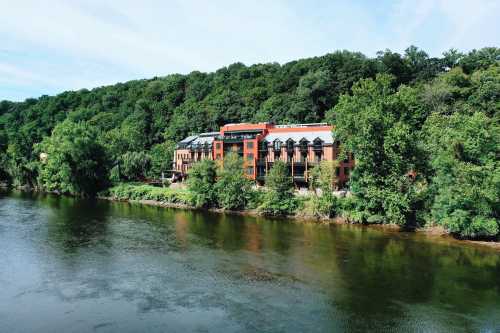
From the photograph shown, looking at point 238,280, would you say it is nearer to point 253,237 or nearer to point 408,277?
point 408,277

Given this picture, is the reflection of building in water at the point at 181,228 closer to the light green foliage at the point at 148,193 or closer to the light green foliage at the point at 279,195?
the light green foliage at the point at 148,193

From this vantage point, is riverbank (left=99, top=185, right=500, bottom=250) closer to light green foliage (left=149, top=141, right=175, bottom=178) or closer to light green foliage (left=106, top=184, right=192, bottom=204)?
light green foliage (left=106, top=184, right=192, bottom=204)

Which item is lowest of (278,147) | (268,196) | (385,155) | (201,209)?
(201,209)

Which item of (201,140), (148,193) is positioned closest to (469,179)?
(148,193)

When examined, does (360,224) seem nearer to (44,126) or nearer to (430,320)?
(430,320)

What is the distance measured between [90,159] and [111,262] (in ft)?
175

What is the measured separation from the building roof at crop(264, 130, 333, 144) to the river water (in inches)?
855

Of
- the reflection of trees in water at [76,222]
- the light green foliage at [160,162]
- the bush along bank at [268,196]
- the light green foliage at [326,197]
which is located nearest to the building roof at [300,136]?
the bush along bank at [268,196]

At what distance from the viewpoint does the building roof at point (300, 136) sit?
216ft

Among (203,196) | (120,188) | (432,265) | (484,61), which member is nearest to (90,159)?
(120,188)

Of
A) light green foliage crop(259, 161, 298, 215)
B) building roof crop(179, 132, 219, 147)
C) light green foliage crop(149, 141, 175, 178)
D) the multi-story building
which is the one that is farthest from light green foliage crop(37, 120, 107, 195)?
light green foliage crop(259, 161, 298, 215)

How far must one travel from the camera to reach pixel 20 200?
69812 mm

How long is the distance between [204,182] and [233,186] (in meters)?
4.95

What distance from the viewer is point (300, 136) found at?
224ft
